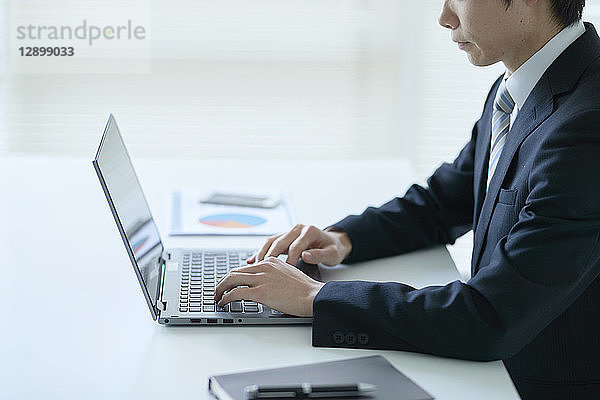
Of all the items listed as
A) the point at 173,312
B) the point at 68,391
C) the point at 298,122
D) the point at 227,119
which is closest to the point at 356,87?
the point at 298,122

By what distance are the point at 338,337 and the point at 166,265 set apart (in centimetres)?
44

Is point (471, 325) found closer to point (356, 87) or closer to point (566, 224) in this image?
point (566, 224)

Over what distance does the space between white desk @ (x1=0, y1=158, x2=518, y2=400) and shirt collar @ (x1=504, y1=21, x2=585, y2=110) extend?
35 centimetres

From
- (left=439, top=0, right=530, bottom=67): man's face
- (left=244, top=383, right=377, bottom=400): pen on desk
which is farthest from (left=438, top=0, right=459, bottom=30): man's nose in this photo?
(left=244, top=383, right=377, bottom=400): pen on desk

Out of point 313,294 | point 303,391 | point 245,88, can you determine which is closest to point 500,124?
point 313,294

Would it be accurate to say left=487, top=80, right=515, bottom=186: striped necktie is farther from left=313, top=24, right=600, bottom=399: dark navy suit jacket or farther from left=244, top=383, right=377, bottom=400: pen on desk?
left=244, top=383, right=377, bottom=400: pen on desk

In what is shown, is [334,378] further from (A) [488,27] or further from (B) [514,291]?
(A) [488,27]

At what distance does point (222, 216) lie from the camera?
2.00 m

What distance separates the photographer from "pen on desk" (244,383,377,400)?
1.14 meters

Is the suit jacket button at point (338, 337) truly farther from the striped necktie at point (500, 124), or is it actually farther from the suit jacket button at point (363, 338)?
the striped necktie at point (500, 124)

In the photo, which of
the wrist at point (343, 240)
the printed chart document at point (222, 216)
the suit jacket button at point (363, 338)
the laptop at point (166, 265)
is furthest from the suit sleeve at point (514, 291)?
the printed chart document at point (222, 216)

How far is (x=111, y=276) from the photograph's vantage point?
1.63 metres

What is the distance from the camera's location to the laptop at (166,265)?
1.41 m

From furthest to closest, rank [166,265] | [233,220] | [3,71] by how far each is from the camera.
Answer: [3,71], [233,220], [166,265]
